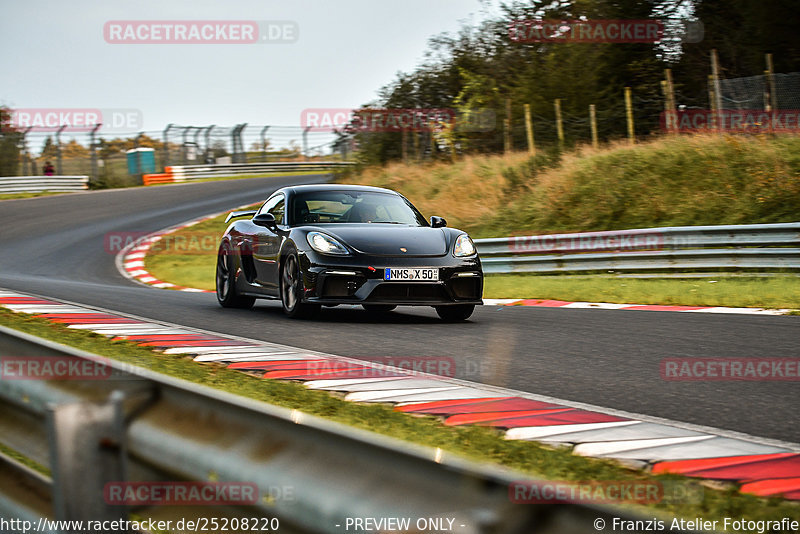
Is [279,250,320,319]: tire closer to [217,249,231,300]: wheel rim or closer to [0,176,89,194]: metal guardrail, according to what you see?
[217,249,231,300]: wheel rim

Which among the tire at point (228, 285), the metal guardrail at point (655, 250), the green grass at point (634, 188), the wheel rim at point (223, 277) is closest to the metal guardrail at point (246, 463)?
the tire at point (228, 285)

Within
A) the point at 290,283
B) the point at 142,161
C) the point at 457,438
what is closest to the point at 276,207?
the point at 290,283

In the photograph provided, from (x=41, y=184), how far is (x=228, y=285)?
1234 inches

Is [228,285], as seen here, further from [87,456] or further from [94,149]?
[94,149]

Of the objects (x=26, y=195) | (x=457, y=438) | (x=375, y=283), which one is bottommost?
Answer: (x=457, y=438)

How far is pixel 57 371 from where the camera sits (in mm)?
2770

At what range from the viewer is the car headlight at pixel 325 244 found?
8688 mm

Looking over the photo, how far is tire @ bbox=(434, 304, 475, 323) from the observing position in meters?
9.18

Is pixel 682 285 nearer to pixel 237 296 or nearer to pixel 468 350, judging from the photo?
pixel 237 296

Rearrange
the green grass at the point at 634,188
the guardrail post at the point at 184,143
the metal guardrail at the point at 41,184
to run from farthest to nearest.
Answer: the guardrail post at the point at 184,143
the metal guardrail at the point at 41,184
the green grass at the point at 634,188

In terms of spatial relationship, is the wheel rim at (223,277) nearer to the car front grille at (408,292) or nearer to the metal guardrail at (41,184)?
the car front grille at (408,292)

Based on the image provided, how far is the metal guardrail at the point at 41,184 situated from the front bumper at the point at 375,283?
3320 centimetres

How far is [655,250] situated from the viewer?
581 inches

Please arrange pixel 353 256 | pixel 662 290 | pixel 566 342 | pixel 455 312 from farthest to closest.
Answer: pixel 662 290 < pixel 455 312 < pixel 353 256 < pixel 566 342
